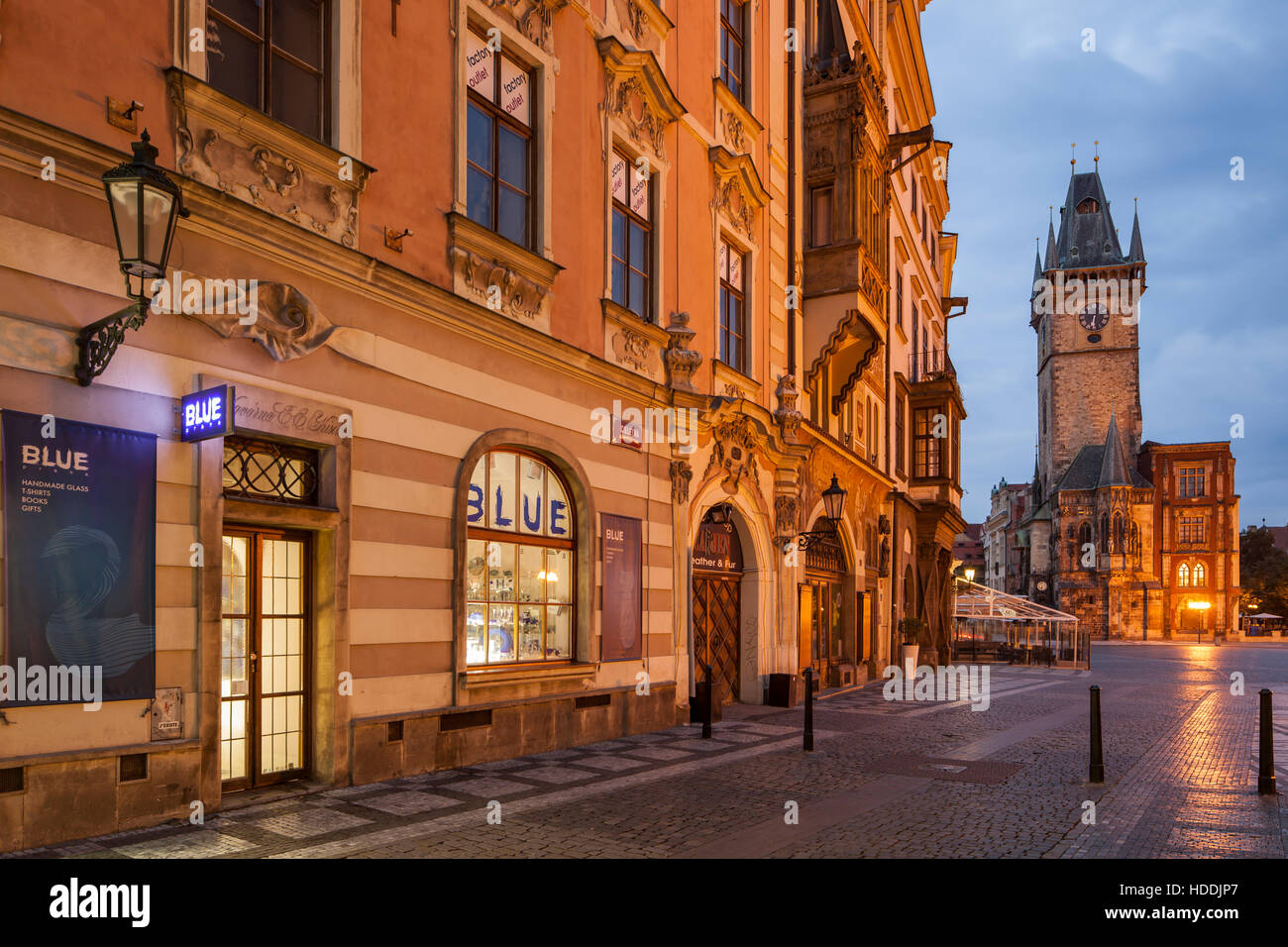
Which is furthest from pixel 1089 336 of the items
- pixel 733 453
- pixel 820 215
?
pixel 733 453

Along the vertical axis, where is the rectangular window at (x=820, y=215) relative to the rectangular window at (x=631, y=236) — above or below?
above

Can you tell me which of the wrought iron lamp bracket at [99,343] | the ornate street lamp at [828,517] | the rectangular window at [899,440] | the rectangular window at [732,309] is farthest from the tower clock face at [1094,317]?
the wrought iron lamp bracket at [99,343]

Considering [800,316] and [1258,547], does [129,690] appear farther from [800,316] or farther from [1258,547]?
[1258,547]

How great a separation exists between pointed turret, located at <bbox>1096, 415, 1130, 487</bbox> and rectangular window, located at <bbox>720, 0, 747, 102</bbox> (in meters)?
84.6

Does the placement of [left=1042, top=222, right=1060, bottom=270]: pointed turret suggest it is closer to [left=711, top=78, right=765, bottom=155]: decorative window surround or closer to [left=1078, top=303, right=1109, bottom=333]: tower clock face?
[left=1078, top=303, right=1109, bottom=333]: tower clock face

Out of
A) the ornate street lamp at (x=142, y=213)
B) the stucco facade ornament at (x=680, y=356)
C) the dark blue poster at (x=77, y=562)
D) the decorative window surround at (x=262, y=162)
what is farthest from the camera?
the stucco facade ornament at (x=680, y=356)

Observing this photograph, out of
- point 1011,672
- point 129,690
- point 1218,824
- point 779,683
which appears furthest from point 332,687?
point 1011,672

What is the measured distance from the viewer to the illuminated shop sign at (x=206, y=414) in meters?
7.50

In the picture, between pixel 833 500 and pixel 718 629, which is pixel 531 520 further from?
pixel 833 500

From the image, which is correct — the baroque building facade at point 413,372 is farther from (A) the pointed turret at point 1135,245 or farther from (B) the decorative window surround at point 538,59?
(A) the pointed turret at point 1135,245

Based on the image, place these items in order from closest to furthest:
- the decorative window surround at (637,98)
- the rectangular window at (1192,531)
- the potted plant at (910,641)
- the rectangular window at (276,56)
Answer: the rectangular window at (276,56) < the decorative window surround at (637,98) < the potted plant at (910,641) < the rectangular window at (1192,531)

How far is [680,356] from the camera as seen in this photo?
15.6m

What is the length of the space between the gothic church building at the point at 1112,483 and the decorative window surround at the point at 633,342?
86.7 metres

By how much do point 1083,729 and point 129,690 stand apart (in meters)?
14.1
